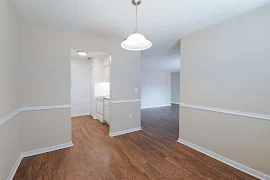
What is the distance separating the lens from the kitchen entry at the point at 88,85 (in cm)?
468

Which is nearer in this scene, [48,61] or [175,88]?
[48,61]

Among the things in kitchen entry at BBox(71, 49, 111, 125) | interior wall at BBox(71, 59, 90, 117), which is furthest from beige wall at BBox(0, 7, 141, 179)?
interior wall at BBox(71, 59, 90, 117)

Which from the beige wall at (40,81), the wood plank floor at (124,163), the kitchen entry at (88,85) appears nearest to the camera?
the wood plank floor at (124,163)

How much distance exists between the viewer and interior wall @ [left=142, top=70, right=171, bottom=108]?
25.1 feet

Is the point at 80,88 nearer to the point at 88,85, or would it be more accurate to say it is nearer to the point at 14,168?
the point at 88,85

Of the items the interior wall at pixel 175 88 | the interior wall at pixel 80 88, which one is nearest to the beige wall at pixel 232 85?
the interior wall at pixel 80 88

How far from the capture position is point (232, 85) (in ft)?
6.84

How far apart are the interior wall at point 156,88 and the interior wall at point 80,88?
134 inches

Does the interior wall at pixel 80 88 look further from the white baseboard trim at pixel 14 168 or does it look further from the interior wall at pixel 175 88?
the interior wall at pixel 175 88

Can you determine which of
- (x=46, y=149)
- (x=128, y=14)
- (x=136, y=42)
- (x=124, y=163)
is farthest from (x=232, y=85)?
(x=46, y=149)

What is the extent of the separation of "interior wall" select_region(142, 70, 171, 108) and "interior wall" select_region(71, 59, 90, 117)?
340 centimetres

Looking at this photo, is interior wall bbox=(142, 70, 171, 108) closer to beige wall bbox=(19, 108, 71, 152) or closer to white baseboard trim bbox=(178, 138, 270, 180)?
white baseboard trim bbox=(178, 138, 270, 180)

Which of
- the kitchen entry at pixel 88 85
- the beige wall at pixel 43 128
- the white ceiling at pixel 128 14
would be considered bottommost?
the beige wall at pixel 43 128

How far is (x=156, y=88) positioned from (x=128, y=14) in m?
6.35
